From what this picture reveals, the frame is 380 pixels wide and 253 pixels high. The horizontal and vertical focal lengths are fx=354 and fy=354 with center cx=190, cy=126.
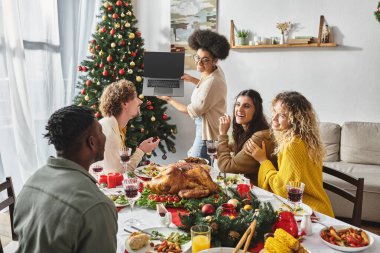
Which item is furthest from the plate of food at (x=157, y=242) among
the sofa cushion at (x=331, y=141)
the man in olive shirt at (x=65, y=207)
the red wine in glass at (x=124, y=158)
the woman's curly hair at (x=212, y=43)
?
the sofa cushion at (x=331, y=141)

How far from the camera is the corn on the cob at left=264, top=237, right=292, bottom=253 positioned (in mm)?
1171

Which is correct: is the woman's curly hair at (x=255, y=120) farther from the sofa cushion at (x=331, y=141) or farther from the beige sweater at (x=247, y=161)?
the sofa cushion at (x=331, y=141)

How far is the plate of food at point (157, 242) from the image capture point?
51.4 inches


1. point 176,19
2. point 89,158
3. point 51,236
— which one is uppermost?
point 176,19

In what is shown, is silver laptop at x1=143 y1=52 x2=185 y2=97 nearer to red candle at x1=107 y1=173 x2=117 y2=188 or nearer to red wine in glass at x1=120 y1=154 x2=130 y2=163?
red wine in glass at x1=120 y1=154 x2=130 y2=163

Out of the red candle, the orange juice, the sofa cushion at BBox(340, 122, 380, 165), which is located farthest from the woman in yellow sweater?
the sofa cushion at BBox(340, 122, 380, 165)

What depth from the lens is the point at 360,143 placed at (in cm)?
365

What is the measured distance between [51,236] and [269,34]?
12.5 ft

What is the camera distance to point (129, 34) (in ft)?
12.5

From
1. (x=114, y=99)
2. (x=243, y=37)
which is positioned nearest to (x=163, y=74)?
(x=243, y=37)

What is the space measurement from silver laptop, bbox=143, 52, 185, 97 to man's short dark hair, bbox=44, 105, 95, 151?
8.34 ft

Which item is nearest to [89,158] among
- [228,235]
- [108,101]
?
[228,235]

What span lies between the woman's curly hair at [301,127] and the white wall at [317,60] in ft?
7.37

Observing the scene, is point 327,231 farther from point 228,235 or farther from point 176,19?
point 176,19
